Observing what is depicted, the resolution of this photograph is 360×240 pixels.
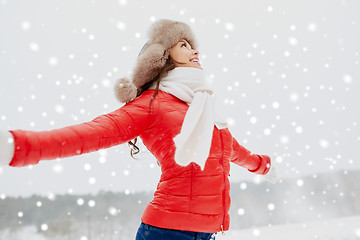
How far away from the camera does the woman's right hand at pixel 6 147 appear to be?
568 millimetres

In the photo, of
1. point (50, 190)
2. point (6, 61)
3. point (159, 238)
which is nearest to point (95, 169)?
point (50, 190)

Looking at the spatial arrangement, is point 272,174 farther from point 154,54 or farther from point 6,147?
point 6,147

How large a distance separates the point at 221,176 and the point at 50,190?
211 centimetres

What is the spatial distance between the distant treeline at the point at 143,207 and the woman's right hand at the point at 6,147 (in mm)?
2066

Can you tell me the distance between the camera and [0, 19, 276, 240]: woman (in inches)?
29.3

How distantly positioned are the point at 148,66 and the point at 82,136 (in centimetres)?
41

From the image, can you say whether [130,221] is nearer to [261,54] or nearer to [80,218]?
[80,218]

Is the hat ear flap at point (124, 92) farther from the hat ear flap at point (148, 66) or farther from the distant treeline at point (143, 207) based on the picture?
the distant treeline at point (143, 207)

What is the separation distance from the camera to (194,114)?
85 centimetres

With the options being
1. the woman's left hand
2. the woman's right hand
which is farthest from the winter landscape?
the woman's right hand

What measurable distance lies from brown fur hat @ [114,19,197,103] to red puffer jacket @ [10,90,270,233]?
0.20 feet

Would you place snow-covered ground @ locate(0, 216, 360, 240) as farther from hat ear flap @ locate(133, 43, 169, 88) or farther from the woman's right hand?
the woman's right hand

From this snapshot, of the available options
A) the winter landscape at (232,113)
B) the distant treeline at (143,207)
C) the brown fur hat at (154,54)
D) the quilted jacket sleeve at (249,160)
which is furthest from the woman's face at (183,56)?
the distant treeline at (143,207)

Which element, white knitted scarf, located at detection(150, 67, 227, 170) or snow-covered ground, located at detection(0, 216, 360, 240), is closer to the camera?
white knitted scarf, located at detection(150, 67, 227, 170)
